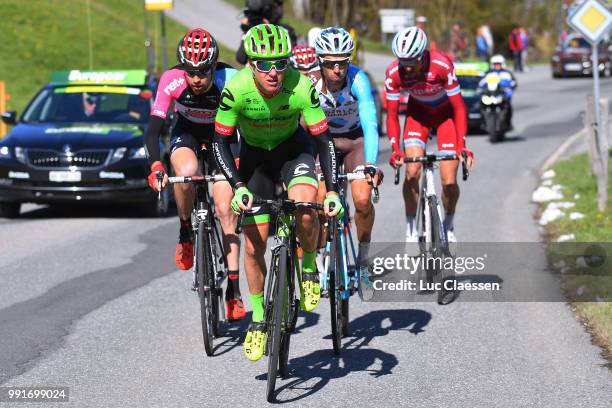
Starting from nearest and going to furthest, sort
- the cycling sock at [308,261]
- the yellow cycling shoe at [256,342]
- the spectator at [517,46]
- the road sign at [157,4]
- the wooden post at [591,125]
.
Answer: the yellow cycling shoe at [256,342] → the cycling sock at [308,261] → the wooden post at [591,125] → the road sign at [157,4] → the spectator at [517,46]

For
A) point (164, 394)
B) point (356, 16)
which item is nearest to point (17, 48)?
point (356, 16)

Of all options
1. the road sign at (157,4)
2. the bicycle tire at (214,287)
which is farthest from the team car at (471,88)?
the bicycle tire at (214,287)

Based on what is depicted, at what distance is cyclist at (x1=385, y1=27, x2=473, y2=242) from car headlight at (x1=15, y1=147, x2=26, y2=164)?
616 centimetres

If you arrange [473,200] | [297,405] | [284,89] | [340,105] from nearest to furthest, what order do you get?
[297,405] → [284,89] → [340,105] → [473,200]

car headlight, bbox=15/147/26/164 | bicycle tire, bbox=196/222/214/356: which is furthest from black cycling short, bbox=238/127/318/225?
car headlight, bbox=15/147/26/164

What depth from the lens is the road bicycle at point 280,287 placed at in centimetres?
688

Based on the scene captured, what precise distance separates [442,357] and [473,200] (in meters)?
9.11

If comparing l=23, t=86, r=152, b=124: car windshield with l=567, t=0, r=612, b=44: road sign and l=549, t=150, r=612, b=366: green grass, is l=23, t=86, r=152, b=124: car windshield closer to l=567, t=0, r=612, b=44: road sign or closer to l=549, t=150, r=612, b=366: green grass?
l=567, t=0, r=612, b=44: road sign

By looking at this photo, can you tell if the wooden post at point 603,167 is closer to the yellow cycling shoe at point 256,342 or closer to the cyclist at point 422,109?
the cyclist at point 422,109

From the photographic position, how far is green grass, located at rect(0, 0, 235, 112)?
3462 cm

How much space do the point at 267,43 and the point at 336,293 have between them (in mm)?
1842

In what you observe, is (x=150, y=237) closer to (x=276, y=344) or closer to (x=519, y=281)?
(x=519, y=281)

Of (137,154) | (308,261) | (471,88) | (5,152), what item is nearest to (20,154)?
(5,152)

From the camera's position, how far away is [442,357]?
8000 millimetres
